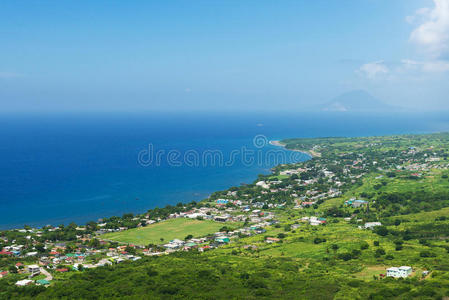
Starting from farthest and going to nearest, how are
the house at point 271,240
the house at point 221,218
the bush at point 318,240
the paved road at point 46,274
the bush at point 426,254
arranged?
the house at point 221,218
the house at point 271,240
the bush at point 318,240
the bush at point 426,254
the paved road at point 46,274

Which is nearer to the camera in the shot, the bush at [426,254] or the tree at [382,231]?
the bush at [426,254]

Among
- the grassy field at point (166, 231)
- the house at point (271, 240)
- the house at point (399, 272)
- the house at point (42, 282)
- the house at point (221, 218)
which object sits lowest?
the grassy field at point (166, 231)

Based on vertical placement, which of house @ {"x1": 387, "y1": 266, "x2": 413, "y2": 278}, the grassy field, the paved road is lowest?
the grassy field

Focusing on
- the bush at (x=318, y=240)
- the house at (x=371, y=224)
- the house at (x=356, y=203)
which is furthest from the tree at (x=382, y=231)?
the house at (x=356, y=203)

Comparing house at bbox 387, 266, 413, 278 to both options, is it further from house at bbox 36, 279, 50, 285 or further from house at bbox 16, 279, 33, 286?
house at bbox 16, 279, 33, 286

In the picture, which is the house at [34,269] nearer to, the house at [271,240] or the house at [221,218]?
the house at [271,240]

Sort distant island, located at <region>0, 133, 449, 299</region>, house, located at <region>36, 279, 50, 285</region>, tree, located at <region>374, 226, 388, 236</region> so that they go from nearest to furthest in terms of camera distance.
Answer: distant island, located at <region>0, 133, 449, 299</region> → house, located at <region>36, 279, 50, 285</region> → tree, located at <region>374, 226, 388, 236</region>

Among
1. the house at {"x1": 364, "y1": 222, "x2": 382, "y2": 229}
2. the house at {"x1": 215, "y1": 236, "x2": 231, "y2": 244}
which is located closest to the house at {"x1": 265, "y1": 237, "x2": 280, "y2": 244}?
the house at {"x1": 215, "y1": 236, "x2": 231, "y2": 244}
